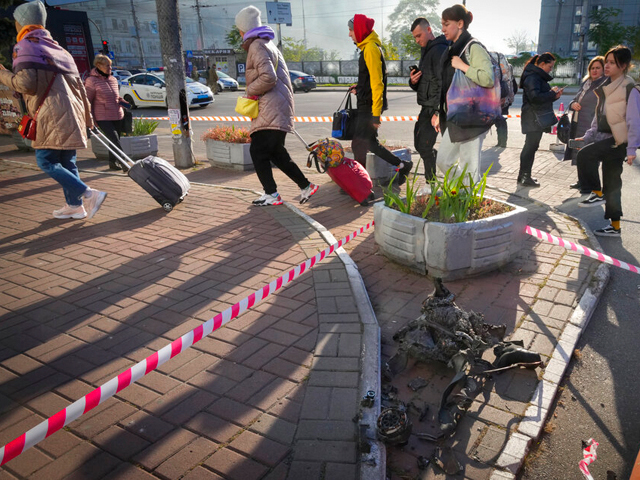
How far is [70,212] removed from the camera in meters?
6.02

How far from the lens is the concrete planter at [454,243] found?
3.98 m

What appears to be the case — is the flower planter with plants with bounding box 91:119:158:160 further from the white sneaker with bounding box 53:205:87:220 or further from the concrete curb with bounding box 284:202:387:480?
the concrete curb with bounding box 284:202:387:480

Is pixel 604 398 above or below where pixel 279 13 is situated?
below

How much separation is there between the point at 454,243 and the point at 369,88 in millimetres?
3093

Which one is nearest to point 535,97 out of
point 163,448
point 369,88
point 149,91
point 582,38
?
point 369,88

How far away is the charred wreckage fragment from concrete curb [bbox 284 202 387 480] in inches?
3.9

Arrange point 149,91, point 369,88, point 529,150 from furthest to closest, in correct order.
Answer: point 149,91 < point 529,150 < point 369,88

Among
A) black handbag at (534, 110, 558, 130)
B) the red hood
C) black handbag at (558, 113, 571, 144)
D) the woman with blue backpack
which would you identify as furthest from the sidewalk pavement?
black handbag at (558, 113, 571, 144)

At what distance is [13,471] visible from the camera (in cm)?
229

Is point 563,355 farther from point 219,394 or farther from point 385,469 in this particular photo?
point 219,394

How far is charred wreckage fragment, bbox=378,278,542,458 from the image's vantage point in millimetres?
2609

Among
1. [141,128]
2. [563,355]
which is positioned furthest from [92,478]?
[141,128]

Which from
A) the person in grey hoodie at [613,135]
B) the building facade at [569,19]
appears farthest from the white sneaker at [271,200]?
the building facade at [569,19]

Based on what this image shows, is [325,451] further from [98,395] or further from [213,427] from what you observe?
[98,395]
